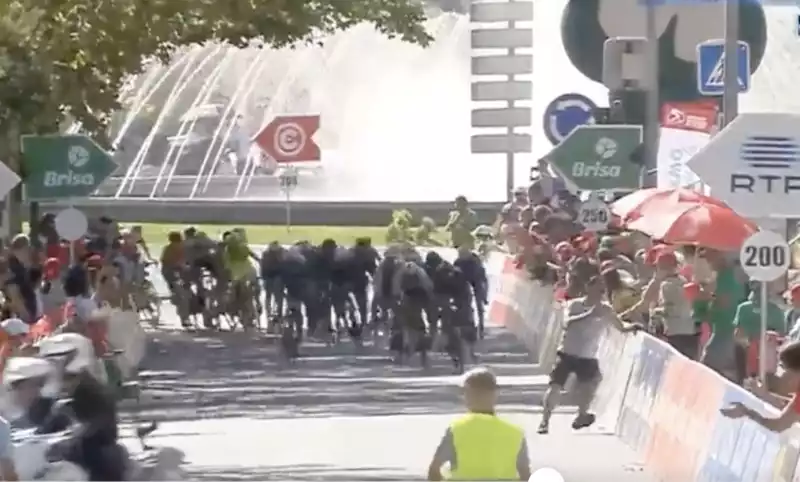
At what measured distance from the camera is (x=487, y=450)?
324 inches

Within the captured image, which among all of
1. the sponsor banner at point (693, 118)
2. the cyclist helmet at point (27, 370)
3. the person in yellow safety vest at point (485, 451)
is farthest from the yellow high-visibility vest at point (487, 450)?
the sponsor banner at point (693, 118)

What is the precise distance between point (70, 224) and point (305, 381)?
12.3 ft

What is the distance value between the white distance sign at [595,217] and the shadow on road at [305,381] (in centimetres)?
201

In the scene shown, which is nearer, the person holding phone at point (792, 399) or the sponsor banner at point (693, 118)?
the person holding phone at point (792, 399)

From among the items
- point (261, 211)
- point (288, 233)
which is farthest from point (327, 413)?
point (261, 211)

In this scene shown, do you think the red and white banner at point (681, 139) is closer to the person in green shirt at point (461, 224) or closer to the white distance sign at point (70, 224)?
the person in green shirt at point (461, 224)

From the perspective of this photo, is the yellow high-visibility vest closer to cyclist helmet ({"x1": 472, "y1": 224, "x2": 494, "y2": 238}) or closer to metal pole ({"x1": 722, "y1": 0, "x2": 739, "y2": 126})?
metal pole ({"x1": 722, "y1": 0, "x2": 739, "y2": 126})

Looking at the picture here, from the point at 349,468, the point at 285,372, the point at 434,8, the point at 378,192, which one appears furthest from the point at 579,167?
the point at 434,8

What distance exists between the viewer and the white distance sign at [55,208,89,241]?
23688 mm

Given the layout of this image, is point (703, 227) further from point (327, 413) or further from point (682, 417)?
point (682, 417)

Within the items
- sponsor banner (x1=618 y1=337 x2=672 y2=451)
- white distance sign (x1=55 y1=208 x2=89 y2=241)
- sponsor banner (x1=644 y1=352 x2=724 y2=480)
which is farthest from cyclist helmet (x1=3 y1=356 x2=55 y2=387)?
white distance sign (x1=55 y1=208 x2=89 y2=241)

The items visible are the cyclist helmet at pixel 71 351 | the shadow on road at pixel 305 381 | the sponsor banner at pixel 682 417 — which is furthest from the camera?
the shadow on road at pixel 305 381

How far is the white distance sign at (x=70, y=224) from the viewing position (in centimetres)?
2369

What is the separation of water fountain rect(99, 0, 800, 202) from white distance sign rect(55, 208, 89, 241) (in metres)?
42.8
